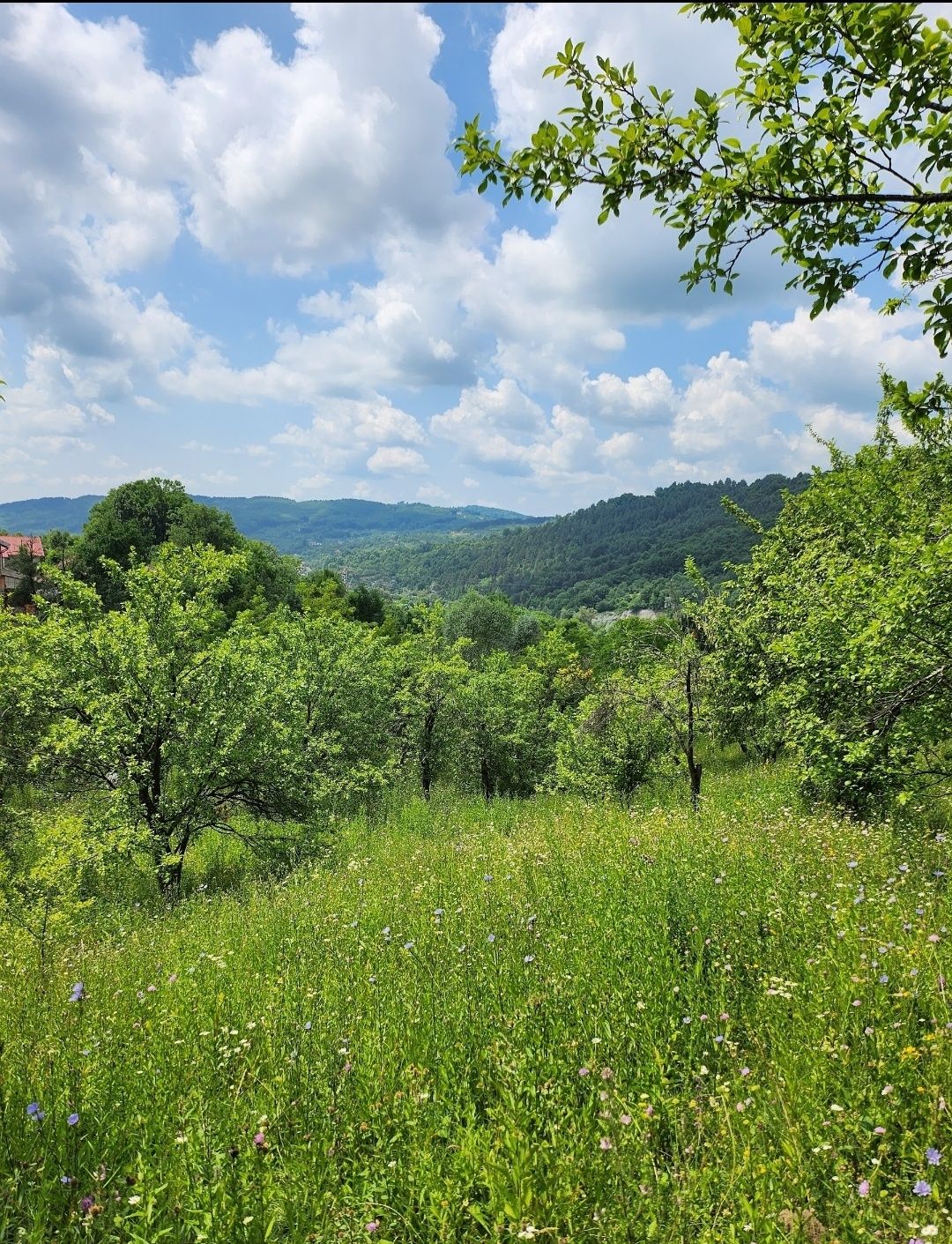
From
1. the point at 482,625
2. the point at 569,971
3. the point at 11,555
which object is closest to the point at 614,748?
the point at 569,971

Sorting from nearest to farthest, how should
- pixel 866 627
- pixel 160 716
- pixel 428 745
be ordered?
pixel 866 627 < pixel 160 716 < pixel 428 745

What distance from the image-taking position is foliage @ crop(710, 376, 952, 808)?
607 cm

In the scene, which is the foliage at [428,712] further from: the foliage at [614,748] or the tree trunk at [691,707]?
the tree trunk at [691,707]

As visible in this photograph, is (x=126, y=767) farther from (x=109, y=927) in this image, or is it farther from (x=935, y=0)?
(x=935, y=0)

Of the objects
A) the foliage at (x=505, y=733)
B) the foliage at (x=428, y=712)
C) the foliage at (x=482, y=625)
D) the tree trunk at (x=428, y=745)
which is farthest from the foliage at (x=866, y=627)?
the foliage at (x=482, y=625)

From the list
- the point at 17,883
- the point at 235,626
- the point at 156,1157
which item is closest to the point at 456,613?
the point at 235,626

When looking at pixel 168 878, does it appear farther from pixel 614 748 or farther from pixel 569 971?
pixel 614 748

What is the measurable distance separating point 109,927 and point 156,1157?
6.82 metres

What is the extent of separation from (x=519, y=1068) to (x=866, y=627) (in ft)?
21.2

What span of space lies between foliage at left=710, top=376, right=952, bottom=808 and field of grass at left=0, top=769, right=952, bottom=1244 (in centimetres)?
219

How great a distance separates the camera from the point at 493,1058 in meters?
3.66

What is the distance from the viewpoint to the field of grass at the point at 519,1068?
8.71ft

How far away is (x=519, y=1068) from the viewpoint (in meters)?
3.39

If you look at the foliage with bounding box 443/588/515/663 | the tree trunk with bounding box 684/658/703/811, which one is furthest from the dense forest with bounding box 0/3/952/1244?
the foliage with bounding box 443/588/515/663
